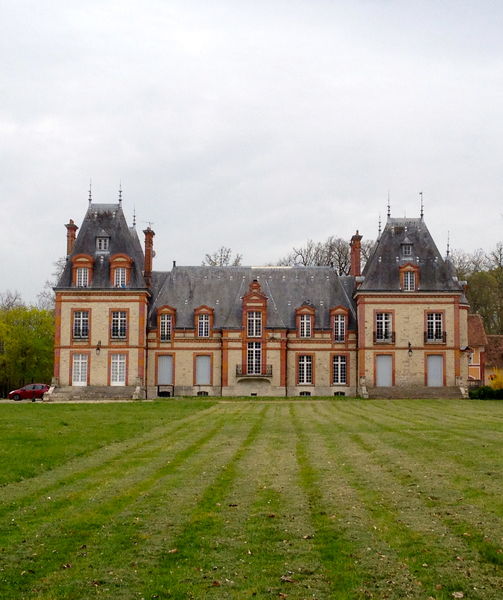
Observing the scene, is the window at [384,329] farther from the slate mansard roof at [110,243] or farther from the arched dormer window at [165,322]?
the slate mansard roof at [110,243]

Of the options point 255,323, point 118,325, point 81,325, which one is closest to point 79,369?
point 81,325

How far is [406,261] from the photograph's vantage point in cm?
4600

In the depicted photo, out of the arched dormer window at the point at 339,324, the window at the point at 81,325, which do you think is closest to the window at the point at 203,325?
the window at the point at 81,325

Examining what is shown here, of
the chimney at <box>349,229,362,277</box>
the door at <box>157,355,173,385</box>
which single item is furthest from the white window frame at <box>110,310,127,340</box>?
the chimney at <box>349,229,362,277</box>

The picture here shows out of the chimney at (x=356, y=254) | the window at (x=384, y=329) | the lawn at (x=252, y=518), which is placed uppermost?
the chimney at (x=356, y=254)

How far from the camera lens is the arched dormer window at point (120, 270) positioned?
1785 inches

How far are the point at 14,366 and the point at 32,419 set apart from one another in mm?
35275

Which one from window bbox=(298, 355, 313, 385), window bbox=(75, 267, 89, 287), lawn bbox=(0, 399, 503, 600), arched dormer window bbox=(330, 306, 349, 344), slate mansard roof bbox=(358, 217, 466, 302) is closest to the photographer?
lawn bbox=(0, 399, 503, 600)

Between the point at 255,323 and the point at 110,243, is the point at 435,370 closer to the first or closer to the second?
the point at 255,323

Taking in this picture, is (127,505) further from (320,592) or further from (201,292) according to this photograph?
(201,292)

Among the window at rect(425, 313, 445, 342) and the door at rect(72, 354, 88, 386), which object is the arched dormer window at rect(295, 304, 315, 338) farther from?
the door at rect(72, 354, 88, 386)

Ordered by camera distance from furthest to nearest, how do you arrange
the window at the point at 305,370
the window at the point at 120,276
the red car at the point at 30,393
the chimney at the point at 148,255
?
the chimney at the point at 148,255
the window at the point at 305,370
the window at the point at 120,276
the red car at the point at 30,393

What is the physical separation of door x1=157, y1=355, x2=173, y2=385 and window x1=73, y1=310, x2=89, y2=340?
4.67 metres

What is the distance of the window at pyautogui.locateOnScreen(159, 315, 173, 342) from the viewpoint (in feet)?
151
